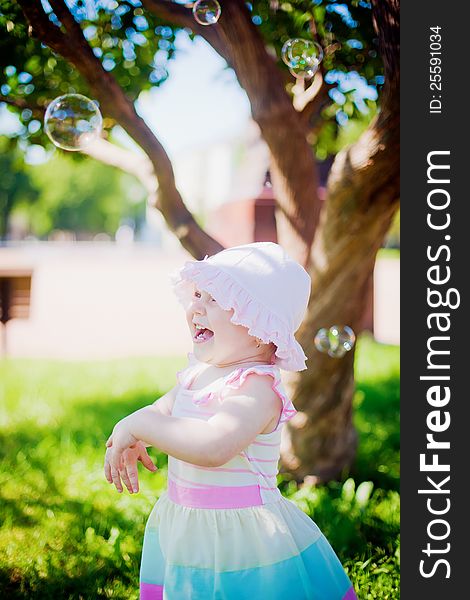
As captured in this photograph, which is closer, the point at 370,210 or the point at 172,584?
the point at 172,584

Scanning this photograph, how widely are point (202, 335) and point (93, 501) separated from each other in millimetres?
2328

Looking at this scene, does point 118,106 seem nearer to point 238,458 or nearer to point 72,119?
point 72,119

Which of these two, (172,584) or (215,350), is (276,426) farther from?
(172,584)

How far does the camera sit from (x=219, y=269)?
75.3 inches

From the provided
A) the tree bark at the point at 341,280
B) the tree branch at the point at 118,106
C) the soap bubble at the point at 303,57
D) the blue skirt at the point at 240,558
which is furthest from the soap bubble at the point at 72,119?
the blue skirt at the point at 240,558

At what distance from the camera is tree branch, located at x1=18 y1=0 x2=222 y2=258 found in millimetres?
3051

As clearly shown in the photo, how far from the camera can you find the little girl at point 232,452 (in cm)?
182

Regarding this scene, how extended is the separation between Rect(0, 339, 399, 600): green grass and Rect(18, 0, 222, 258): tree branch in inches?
59.2

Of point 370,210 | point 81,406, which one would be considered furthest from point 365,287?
point 81,406

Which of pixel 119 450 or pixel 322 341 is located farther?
pixel 322 341

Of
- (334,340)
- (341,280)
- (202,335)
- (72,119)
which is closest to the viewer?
(202,335)

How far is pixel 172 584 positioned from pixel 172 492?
25 centimetres

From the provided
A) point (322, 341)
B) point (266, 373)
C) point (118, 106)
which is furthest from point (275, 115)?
point (266, 373)

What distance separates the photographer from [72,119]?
349 cm
